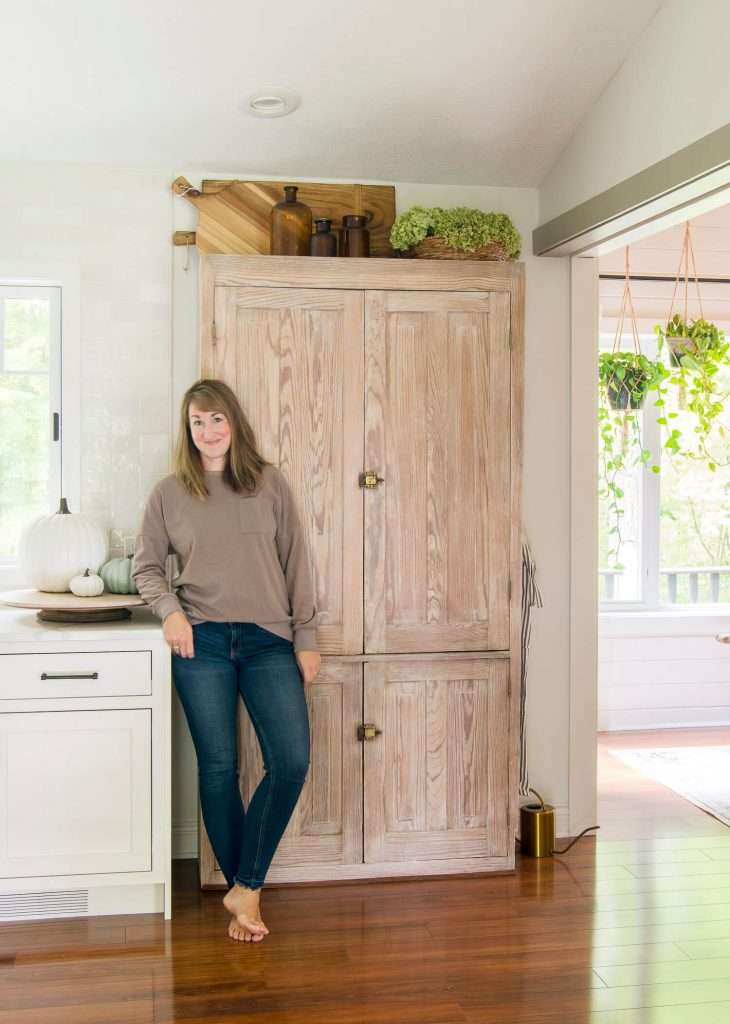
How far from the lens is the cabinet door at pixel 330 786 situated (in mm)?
3488

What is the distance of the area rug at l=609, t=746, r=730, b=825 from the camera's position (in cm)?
452

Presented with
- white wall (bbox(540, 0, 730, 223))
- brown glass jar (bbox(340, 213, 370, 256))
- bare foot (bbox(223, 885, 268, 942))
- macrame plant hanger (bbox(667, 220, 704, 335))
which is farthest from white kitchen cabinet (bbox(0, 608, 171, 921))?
macrame plant hanger (bbox(667, 220, 704, 335))

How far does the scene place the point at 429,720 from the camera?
3555mm

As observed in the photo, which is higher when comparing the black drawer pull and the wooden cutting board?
the wooden cutting board

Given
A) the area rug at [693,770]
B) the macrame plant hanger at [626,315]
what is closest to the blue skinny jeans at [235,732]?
the area rug at [693,770]

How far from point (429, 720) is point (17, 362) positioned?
1.90 m

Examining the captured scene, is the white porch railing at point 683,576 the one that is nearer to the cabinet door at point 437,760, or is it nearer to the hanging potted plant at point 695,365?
the hanging potted plant at point 695,365

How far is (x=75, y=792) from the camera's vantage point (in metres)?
3.15

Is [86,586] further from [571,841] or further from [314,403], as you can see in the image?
[571,841]

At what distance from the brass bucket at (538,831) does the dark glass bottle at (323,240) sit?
6.82ft

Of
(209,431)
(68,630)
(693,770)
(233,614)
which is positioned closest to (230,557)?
(233,614)

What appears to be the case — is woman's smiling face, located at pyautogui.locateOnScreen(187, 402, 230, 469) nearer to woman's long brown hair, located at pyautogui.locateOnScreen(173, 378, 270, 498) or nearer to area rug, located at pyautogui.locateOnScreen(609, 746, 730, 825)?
woman's long brown hair, located at pyautogui.locateOnScreen(173, 378, 270, 498)

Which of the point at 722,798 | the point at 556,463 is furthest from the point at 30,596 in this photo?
the point at 722,798

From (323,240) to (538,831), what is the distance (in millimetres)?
2185
